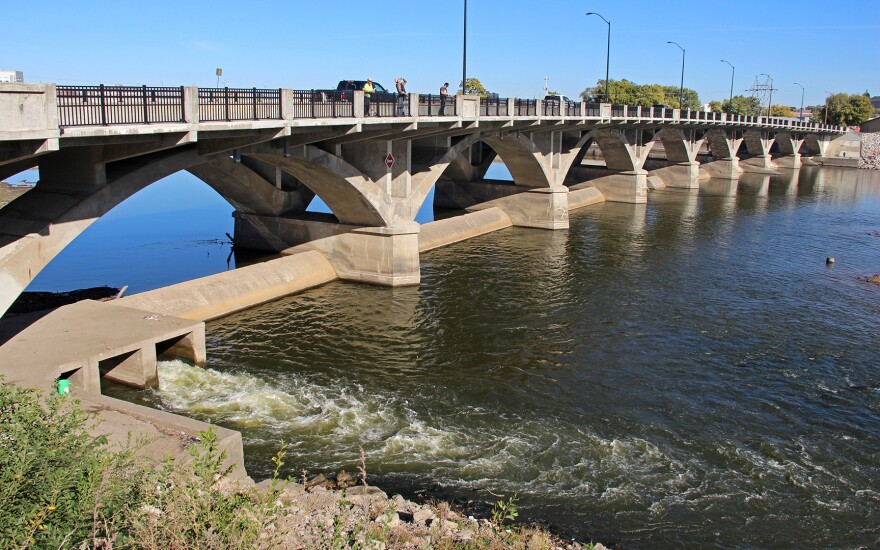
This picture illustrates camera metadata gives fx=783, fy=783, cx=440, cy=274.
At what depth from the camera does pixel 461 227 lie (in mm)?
43312

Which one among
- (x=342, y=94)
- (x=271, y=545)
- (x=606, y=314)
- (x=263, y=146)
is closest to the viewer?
(x=271, y=545)

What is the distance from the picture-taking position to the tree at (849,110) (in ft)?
481

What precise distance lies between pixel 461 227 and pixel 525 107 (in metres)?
7.31

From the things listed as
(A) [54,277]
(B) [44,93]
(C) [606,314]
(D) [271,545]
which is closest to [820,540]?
(D) [271,545]

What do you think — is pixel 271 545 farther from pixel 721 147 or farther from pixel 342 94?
pixel 721 147

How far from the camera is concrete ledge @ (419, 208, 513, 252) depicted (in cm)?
3997

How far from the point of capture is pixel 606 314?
28.3 metres

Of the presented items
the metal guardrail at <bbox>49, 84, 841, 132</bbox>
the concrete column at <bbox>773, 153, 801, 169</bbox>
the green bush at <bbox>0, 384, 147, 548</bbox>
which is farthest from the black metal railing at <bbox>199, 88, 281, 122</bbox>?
the concrete column at <bbox>773, 153, 801, 169</bbox>

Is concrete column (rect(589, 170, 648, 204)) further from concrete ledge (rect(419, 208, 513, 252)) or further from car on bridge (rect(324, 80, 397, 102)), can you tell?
car on bridge (rect(324, 80, 397, 102))

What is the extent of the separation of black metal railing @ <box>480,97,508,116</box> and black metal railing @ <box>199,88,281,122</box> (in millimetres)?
15172

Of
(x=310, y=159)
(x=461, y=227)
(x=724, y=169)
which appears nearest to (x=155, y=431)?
(x=310, y=159)

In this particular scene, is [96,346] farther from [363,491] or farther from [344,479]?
Result: [363,491]

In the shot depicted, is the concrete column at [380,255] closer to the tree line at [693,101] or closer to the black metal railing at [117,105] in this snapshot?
the black metal railing at [117,105]

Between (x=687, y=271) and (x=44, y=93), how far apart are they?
93.5ft
